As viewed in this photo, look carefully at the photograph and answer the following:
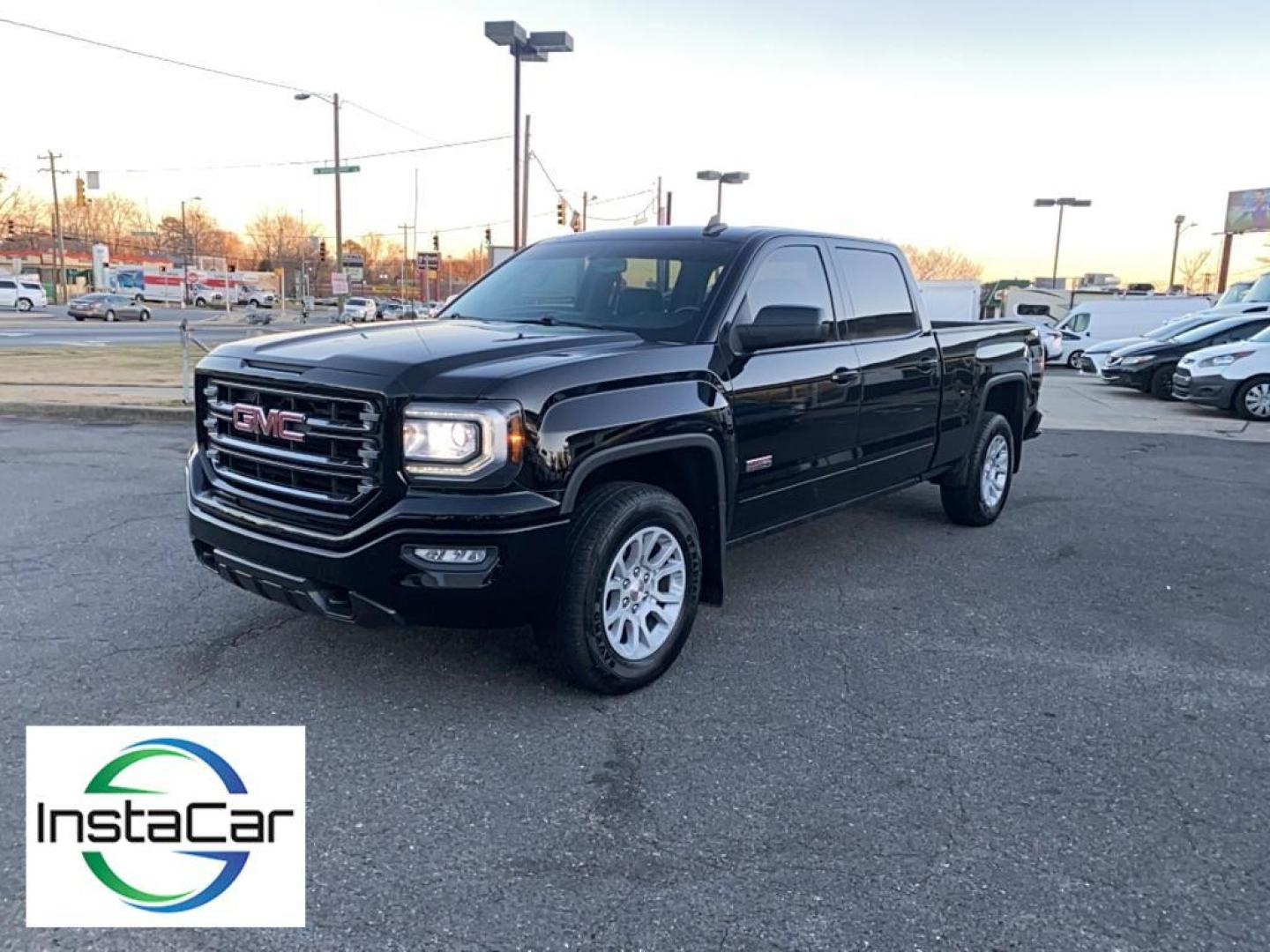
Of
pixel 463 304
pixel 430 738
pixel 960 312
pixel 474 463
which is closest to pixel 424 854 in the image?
pixel 430 738

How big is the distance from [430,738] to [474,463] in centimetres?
103

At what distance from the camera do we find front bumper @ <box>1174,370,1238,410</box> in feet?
49.4

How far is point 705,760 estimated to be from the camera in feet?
11.2

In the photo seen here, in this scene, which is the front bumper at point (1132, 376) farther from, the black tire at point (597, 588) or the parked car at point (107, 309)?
the parked car at point (107, 309)

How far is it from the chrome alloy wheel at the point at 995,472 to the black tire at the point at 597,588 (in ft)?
12.4

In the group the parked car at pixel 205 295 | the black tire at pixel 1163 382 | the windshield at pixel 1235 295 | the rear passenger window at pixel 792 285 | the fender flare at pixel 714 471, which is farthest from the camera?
the parked car at pixel 205 295

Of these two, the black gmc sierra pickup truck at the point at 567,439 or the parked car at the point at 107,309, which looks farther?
the parked car at the point at 107,309

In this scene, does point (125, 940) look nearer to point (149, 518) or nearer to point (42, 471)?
point (149, 518)

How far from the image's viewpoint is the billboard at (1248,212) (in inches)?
2532

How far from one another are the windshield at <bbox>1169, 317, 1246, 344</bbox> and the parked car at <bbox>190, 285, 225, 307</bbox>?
6837cm

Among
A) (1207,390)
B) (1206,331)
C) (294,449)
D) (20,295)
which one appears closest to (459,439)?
(294,449)

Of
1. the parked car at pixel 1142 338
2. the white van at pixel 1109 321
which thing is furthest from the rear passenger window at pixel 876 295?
the white van at pixel 1109 321

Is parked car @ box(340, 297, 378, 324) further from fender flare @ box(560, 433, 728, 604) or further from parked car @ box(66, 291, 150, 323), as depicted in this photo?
fender flare @ box(560, 433, 728, 604)

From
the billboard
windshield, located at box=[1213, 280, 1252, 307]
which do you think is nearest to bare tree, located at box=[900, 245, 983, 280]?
the billboard
